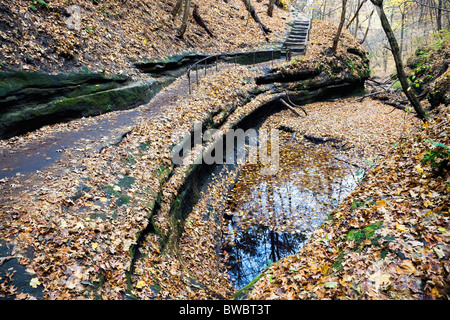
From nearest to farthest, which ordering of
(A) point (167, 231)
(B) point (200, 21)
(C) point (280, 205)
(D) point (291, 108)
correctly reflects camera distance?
1. (A) point (167, 231)
2. (C) point (280, 205)
3. (D) point (291, 108)
4. (B) point (200, 21)

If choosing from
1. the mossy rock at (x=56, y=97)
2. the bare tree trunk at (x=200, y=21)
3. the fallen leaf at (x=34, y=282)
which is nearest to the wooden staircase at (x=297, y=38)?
the bare tree trunk at (x=200, y=21)

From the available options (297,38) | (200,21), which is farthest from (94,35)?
(297,38)

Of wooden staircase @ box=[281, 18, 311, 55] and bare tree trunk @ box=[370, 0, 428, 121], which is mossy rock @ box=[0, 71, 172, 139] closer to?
bare tree trunk @ box=[370, 0, 428, 121]

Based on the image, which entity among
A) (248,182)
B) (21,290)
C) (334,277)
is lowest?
(248,182)

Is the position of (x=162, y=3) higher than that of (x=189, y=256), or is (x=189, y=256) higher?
(x=162, y=3)

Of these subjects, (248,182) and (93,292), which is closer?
(93,292)

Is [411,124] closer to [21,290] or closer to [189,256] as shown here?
[189,256]

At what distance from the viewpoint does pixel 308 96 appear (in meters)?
18.8

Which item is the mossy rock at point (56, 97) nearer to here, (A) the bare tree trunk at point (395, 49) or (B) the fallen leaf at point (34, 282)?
(B) the fallen leaf at point (34, 282)

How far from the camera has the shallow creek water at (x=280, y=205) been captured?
288 inches

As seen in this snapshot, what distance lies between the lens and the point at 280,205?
9.07 meters

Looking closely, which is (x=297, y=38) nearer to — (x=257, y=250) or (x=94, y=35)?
(x=94, y=35)
